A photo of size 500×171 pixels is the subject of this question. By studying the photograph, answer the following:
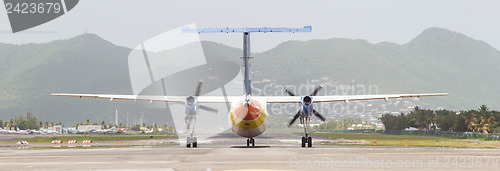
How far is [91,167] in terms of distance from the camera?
2275 centimetres

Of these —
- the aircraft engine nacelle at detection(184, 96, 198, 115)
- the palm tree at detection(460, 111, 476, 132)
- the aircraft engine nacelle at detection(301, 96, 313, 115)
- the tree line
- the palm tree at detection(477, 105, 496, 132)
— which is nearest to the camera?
the aircraft engine nacelle at detection(301, 96, 313, 115)

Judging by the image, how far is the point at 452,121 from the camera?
121 m

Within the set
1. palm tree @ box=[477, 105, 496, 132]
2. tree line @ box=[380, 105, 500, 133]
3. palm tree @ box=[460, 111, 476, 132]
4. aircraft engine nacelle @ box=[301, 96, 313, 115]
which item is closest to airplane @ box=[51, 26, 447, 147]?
aircraft engine nacelle @ box=[301, 96, 313, 115]

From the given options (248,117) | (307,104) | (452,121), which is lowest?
(248,117)

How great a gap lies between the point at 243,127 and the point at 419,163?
15544mm

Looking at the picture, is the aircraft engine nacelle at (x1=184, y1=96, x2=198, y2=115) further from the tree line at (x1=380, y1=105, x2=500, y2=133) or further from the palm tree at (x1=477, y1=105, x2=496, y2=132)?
the palm tree at (x1=477, y1=105, x2=496, y2=132)

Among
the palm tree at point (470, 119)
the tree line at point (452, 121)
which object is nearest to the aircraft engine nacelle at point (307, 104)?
the tree line at point (452, 121)

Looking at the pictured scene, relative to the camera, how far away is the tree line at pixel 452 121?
107 m

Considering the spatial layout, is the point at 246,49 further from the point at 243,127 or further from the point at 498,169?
the point at 498,169

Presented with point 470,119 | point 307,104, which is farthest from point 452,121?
point 307,104

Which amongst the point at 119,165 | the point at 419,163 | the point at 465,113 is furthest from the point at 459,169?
the point at 465,113

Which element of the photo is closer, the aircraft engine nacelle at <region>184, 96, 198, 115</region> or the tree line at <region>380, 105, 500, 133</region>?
the aircraft engine nacelle at <region>184, 96, 198, 115</region>

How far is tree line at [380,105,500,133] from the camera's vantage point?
352 ft

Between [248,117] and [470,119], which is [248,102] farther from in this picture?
[470,119]
